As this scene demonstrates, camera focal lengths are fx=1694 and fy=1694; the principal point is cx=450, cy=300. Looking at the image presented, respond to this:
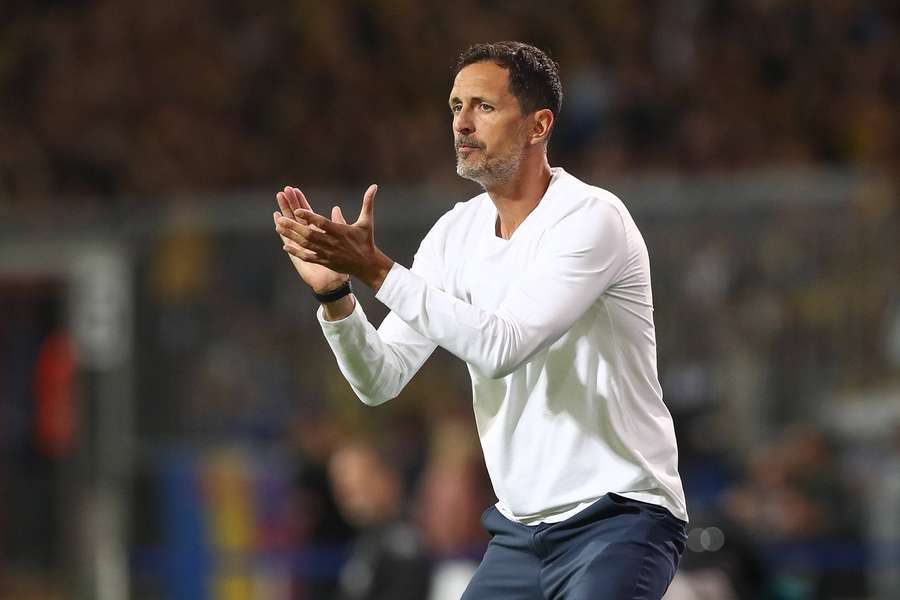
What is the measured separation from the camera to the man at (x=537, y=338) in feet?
13.6

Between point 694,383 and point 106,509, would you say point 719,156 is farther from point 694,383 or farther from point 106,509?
point 106,509

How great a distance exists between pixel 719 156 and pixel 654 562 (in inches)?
318

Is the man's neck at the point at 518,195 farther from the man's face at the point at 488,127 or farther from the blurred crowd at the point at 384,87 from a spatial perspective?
the blurred crowd at the point at 384,87

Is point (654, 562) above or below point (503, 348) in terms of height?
below

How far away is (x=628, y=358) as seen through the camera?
438 cm

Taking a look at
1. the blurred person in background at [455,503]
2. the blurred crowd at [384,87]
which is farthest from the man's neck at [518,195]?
the blurred crowd at [384,87]

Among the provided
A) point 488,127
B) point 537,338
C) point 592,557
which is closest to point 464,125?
point 488,127

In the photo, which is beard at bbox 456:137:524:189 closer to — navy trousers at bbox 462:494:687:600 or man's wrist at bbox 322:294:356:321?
man's wrist at bbox 322:294:356:321

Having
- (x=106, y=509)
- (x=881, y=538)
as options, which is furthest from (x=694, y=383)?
(x=106, y=509)

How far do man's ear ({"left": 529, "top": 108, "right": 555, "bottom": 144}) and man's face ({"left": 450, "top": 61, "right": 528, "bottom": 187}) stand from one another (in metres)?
0.05

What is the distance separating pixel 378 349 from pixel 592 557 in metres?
0.82

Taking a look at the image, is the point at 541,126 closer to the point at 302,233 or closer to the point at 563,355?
the point at 563,355

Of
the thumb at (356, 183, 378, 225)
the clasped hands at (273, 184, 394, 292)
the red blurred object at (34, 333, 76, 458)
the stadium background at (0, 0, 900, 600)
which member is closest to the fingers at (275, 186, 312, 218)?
the clasped hands at (273, 184, 394, 292)

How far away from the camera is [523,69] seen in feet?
14.9
